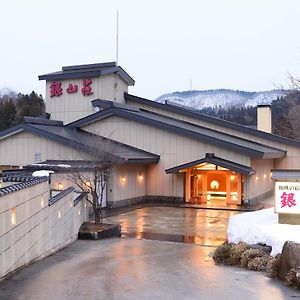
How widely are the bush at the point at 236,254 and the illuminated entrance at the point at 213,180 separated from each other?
1350cm

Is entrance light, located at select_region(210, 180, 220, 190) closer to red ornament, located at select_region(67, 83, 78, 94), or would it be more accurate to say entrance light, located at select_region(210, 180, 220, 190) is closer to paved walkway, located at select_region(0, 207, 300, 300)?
red ornament, located at select_region(67, 83, 78, 94)

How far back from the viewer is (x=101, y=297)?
736cm

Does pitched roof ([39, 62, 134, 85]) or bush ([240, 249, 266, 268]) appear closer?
bush ([240, 249, 266, 268])

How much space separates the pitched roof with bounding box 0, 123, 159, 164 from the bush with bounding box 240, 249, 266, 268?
13.0 meters

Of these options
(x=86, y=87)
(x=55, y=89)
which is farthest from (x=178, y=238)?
(x=55, y=89)

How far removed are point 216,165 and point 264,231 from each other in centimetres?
1359

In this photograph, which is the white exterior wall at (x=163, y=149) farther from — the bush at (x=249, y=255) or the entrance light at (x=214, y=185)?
the bush at (x=249, y=255)

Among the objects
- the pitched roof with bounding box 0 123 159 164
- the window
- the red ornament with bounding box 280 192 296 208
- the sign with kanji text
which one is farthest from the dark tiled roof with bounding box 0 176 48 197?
the window

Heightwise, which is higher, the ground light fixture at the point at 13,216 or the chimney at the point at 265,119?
the chimney at the point at 265,119

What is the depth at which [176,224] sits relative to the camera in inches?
763

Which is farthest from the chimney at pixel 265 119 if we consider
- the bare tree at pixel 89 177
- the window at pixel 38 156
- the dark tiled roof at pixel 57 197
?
the dark tiled roof at pixel 57 197

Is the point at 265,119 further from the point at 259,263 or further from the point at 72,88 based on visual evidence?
the point at 259,263

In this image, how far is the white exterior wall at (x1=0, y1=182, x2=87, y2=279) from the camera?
8.09 m

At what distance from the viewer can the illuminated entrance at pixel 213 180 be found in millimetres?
24984
